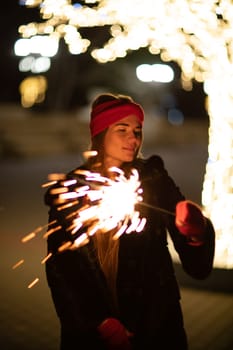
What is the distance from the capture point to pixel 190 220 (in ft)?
10.3

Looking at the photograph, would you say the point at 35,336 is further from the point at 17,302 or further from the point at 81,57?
the point at 81,57

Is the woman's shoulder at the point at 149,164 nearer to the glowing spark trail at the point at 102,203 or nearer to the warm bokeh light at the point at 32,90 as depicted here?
the glowing spark trail at the point at 102,203

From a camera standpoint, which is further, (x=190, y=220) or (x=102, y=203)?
(x=102, y=203)

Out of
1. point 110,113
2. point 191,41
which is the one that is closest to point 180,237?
point 110,113

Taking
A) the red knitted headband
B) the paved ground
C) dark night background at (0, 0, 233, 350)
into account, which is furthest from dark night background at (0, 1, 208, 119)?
the red knitted headband

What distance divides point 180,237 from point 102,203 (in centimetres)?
38

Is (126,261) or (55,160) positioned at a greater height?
(126,261)

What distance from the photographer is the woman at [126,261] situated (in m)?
3.16

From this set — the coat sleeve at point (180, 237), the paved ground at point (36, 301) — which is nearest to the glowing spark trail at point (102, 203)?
the coat sleeve at point (180, 237)

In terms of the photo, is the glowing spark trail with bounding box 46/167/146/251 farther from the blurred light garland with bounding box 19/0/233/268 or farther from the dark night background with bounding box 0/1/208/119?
the dark night background with bounding box 0/1/208/119

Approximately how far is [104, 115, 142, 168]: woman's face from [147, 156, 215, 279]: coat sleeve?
131 mm

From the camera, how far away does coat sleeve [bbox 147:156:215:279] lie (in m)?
3.32

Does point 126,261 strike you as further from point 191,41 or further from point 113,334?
point 191,41

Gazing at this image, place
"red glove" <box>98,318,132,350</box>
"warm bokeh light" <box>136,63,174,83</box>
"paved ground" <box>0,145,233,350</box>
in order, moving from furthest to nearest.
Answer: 1. "warm bokeh light" <box>136,63,174,83</box>
2. "paved ground" <box>0,145,233,350</box>
3. "red glove" <box>98,318,132,350</box>
